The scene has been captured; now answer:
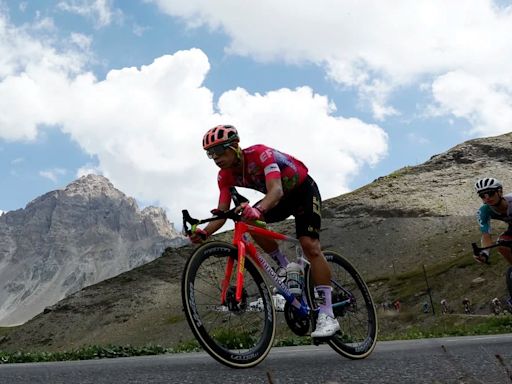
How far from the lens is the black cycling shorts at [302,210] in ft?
23.3

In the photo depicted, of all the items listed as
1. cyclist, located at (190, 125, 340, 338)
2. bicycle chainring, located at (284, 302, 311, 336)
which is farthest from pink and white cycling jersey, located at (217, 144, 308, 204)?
bicycle chainring, located at (284, 302, 311, 336)

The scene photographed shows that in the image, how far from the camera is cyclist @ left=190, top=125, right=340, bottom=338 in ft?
21.2

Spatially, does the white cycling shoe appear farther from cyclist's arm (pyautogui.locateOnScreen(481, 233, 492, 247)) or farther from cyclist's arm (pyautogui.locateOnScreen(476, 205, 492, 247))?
cyclist's arm (pyautogui.locateOnScreen(481, 233, 492, 247))

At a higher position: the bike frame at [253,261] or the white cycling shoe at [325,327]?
the bike frame at [253,261]

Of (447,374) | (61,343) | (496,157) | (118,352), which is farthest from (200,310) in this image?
(496,157)

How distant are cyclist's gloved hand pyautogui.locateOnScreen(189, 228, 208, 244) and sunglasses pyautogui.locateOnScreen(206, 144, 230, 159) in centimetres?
89

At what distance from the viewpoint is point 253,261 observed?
6340mm

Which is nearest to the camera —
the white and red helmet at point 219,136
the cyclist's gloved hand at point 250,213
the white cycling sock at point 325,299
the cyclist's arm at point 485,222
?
the cyclist's gloved hand at point 250,213

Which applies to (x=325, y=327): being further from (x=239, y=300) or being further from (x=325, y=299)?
(x=239, y=300)

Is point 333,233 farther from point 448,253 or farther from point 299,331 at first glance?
point 299,331

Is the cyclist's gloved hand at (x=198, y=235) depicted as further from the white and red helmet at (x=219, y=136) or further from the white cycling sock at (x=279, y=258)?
the white cycling sock at (x=279, y=258)

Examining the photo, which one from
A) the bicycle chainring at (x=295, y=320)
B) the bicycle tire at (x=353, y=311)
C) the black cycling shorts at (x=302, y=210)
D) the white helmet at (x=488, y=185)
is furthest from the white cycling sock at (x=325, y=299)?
the white helmet at (x=488, y=185)

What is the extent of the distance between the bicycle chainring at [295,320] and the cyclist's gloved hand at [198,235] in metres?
1.25

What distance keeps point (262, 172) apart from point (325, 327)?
194cm
